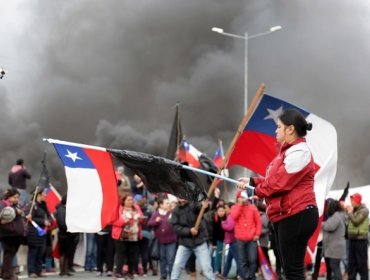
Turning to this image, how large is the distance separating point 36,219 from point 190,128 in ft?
57.8

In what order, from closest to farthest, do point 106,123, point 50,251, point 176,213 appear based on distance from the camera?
point 176,213, point 50,251, point 106,123

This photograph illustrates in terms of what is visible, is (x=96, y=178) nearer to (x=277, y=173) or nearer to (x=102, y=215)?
(x=102, y=215)

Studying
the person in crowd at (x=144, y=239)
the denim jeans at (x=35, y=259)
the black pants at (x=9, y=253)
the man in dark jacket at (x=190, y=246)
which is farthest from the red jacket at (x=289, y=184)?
the person in crowd at (x=144, y=239)

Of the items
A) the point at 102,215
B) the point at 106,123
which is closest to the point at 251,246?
the point at 102,215

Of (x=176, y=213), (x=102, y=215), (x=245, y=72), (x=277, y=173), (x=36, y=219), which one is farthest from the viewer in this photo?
(x=245, y=72)

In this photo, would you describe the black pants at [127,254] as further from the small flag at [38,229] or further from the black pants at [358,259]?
the black pants at [358,259]

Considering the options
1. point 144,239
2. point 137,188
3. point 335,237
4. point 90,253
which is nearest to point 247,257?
point 335,237

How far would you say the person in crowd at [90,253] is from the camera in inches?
650

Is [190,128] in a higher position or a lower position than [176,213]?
higher

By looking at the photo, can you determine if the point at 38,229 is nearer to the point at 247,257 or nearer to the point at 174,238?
the point at 174,238

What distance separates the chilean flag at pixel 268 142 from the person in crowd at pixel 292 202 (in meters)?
4.89

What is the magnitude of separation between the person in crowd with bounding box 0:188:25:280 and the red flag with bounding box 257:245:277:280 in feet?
15.0

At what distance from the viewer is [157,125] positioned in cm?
3045

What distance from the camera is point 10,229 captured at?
40.5 ft
